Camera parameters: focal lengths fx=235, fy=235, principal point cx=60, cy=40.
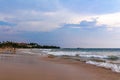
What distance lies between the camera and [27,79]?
28.5 feet

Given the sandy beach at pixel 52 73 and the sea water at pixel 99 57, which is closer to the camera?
the sandy beach at pixel 52 73

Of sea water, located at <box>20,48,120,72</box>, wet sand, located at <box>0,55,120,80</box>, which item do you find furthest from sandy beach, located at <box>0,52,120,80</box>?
sea water, located at <box>20,48,120,72</box>

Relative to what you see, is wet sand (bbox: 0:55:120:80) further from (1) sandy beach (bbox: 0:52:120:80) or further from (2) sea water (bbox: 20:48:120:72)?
A: (2) sea water (bbox: 20:48:120:72)

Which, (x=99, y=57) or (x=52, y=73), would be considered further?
(x=99, y=57)

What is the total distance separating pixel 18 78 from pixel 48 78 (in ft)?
3.76

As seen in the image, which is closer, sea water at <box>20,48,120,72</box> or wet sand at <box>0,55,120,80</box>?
wet sand at <box>0,55,120,80</box>

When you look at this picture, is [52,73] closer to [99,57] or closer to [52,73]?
[52,73]

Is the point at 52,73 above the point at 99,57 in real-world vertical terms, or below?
above

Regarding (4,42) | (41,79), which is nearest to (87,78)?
(41,79)

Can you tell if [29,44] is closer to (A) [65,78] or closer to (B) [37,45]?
(B) [37,45]

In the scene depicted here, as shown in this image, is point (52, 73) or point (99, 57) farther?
point (99, 57)

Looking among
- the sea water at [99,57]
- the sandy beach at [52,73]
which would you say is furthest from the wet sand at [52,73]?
the sea water at [99,57]

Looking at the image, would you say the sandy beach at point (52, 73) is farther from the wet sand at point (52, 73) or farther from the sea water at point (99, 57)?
the sea water at point (99, 57)

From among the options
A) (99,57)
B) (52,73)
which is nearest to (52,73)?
(52,73)
